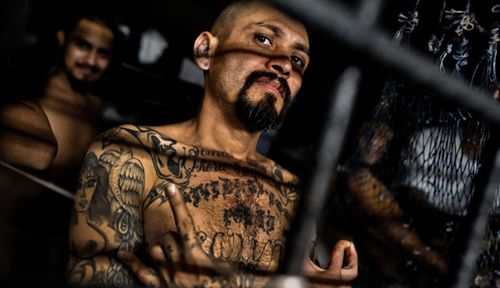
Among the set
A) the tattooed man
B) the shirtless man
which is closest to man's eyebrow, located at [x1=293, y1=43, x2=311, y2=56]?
the tattooed man

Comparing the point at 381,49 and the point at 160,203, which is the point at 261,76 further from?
the point at 381,49

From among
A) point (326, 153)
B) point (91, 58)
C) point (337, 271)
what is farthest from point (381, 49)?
point (91, 58)

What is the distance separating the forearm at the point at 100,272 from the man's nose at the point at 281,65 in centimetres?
127

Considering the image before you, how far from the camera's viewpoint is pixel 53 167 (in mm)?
2812

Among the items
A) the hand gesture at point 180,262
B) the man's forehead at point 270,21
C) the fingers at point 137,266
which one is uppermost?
the man's forehead at point 270,21

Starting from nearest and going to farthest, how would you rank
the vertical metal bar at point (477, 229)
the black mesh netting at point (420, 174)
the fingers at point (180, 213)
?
the vertical metal bar at point (477, 229) < the fingers at point (180, 213) < the black mesh netting at point (420, 174)

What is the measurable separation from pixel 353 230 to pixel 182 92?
2236 millimetres

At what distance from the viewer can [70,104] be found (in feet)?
9.77

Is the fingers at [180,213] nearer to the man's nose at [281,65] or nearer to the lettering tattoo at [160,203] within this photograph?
the lettering tattoo at [160,203]

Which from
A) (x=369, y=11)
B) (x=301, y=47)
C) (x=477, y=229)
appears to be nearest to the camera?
(x=369, y=11)

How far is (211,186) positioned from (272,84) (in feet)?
2.19


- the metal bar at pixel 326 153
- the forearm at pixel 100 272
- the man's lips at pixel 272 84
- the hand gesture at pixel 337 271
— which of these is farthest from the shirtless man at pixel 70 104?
the metal bar at pixel 326 153

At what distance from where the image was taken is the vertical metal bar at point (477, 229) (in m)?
0.67

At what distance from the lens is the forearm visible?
1513 millimetres
